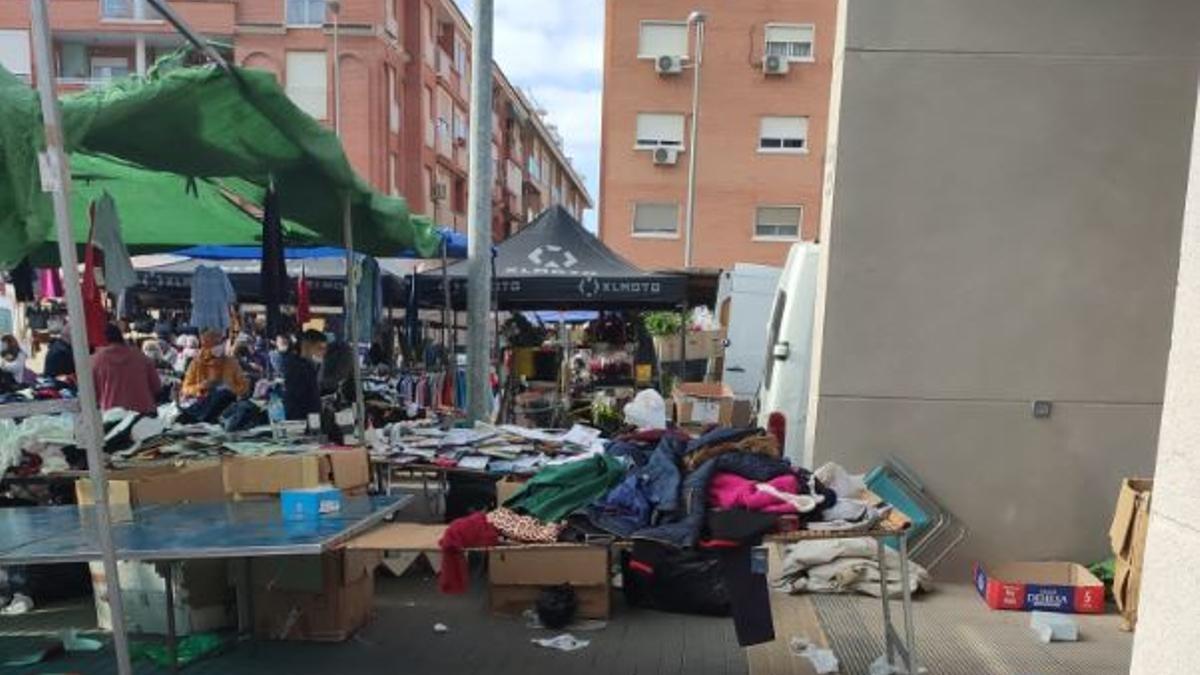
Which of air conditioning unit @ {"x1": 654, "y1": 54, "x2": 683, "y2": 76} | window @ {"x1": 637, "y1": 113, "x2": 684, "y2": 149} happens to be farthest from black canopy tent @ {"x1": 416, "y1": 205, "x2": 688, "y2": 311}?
air conditioning unit @ {"x1": 654, "y1": 54, "x2": 683, "y2": 76}

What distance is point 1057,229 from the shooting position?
5.35 meters

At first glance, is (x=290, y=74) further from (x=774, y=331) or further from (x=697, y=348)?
(x=774, y=331)

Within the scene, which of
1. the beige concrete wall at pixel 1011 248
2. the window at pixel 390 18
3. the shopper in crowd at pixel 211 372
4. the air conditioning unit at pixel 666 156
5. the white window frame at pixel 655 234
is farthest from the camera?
the window at pixel 390 18

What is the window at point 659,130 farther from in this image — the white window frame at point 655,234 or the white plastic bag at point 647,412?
the white plastic bag at point 647,412

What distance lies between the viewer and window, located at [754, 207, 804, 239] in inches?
946

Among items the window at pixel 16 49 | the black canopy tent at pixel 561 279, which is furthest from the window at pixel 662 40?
the window at pixel 16 49

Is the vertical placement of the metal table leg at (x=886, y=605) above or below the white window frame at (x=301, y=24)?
below

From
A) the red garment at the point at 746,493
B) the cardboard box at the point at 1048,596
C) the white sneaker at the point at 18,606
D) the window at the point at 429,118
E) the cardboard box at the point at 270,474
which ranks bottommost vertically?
the white sneaker at the point at 18,606

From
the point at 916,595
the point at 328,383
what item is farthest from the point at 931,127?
the point at 328,383

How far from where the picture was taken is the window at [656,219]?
2370 cm

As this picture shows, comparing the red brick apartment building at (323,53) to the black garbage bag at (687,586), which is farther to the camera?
the red brick apartment building at (323,53)

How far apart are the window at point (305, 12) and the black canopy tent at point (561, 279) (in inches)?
886

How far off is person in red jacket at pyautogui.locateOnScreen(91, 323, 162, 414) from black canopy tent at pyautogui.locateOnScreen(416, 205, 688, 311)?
2976 mm

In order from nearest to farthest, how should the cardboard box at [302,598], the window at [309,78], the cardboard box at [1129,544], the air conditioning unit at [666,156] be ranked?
the cardboard box at [302,598]
the cardboard box at [1129,544]
the air conditioning unit at [666,156]
the window at [309,78]
